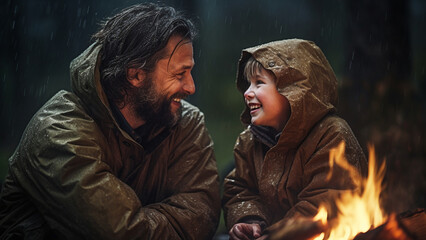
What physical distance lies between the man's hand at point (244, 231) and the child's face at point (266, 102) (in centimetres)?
73

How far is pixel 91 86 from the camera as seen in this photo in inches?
116

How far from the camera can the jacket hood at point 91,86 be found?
2955 mm

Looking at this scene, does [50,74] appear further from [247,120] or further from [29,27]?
[247,120]

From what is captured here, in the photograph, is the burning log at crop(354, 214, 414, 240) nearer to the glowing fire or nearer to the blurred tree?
the glowing fire

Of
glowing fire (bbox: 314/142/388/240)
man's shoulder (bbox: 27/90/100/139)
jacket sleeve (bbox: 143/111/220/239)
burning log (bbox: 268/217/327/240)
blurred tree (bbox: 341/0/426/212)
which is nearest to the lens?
burning log (bbox: 268/217/327/240)

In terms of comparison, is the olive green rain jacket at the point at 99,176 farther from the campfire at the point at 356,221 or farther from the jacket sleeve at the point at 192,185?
the campfire at the point at 356,221

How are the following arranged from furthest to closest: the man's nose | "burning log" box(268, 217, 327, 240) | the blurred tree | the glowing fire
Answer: the blurred tree, the man's nose, the glowing fire, "burning log" box(268, 217, 327, 240)

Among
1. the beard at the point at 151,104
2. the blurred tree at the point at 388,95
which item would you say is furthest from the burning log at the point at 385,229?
the blurred tree at the point at 388,95

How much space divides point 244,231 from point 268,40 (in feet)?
18.8

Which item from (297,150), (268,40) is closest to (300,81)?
(297,150)

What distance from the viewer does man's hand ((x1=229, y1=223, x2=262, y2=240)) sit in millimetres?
2998

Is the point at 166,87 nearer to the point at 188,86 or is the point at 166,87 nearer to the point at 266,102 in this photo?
the point at 188,86

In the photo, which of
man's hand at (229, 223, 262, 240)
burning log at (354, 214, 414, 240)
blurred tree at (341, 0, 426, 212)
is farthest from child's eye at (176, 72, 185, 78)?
blurred tree at (341, 0, 426, 212)

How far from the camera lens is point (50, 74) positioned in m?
7.45
